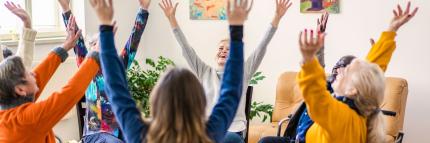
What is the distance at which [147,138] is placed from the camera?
1.61 meters

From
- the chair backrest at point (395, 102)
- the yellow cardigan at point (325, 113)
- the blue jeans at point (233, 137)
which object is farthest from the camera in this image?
the chair backrest at point (395, 102)

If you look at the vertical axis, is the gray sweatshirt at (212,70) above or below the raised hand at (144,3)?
below

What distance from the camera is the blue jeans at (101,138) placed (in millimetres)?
2836

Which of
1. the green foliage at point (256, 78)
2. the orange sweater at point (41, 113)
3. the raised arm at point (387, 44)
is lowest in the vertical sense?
the green foliage at point (256, 78)

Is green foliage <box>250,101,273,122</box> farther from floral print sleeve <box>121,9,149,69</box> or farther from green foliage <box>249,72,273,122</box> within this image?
floral print sleeve <box>121,9,149,69</box>

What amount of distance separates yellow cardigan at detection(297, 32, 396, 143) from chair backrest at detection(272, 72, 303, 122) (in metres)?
2.43

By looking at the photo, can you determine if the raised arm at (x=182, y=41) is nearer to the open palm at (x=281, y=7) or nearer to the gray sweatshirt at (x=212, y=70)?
the gray sweatshirt at (x=212, y=70)

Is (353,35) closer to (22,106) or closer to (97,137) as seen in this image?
(97,137)

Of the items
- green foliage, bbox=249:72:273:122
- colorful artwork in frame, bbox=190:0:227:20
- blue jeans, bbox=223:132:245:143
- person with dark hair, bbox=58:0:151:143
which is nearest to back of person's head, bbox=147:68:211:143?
person with dark hair, bbox=58:0:151:143

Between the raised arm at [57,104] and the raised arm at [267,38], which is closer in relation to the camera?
the raised arm at [57,104]

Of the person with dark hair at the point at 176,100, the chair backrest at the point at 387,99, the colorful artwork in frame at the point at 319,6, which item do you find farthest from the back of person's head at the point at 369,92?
the colorful artwork in frame at the point at 319,6

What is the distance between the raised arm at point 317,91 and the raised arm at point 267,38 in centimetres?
86

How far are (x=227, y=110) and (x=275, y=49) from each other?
3.36 m

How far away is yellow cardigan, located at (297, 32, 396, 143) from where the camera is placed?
1.88m
